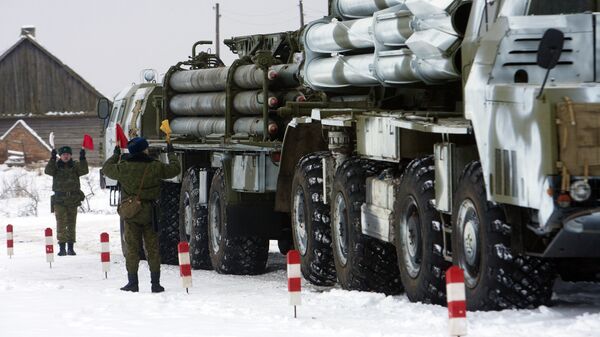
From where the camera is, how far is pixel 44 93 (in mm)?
70625

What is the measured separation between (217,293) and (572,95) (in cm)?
669

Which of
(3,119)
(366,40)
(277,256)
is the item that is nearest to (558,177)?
(366,40)

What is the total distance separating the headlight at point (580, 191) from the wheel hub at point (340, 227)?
5947 millimetres

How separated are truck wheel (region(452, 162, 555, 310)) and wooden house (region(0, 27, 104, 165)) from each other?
5846 cm

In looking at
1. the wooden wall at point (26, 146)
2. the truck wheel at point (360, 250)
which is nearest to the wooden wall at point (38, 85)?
the wooden wall at point (26, 146)

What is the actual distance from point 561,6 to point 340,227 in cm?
517

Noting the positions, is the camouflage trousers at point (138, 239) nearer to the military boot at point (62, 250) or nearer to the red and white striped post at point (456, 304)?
the red and white striped post at point (456, 304)

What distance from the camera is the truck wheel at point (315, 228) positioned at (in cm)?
1789

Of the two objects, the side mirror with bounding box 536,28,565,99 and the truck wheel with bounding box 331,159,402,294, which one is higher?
the side mirror with bounding box 536,28,565,99

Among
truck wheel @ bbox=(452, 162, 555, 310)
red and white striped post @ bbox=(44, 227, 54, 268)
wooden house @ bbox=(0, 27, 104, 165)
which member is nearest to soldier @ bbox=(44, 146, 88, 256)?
red and white striped post @ bbox=(44, 227, 54, 268)

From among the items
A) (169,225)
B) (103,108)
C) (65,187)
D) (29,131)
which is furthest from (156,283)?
(29,131)

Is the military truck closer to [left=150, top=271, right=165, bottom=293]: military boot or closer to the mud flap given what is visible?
the mud flap

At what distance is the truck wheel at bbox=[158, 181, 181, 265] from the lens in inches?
957

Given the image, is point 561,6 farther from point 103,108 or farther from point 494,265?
point 103,108
